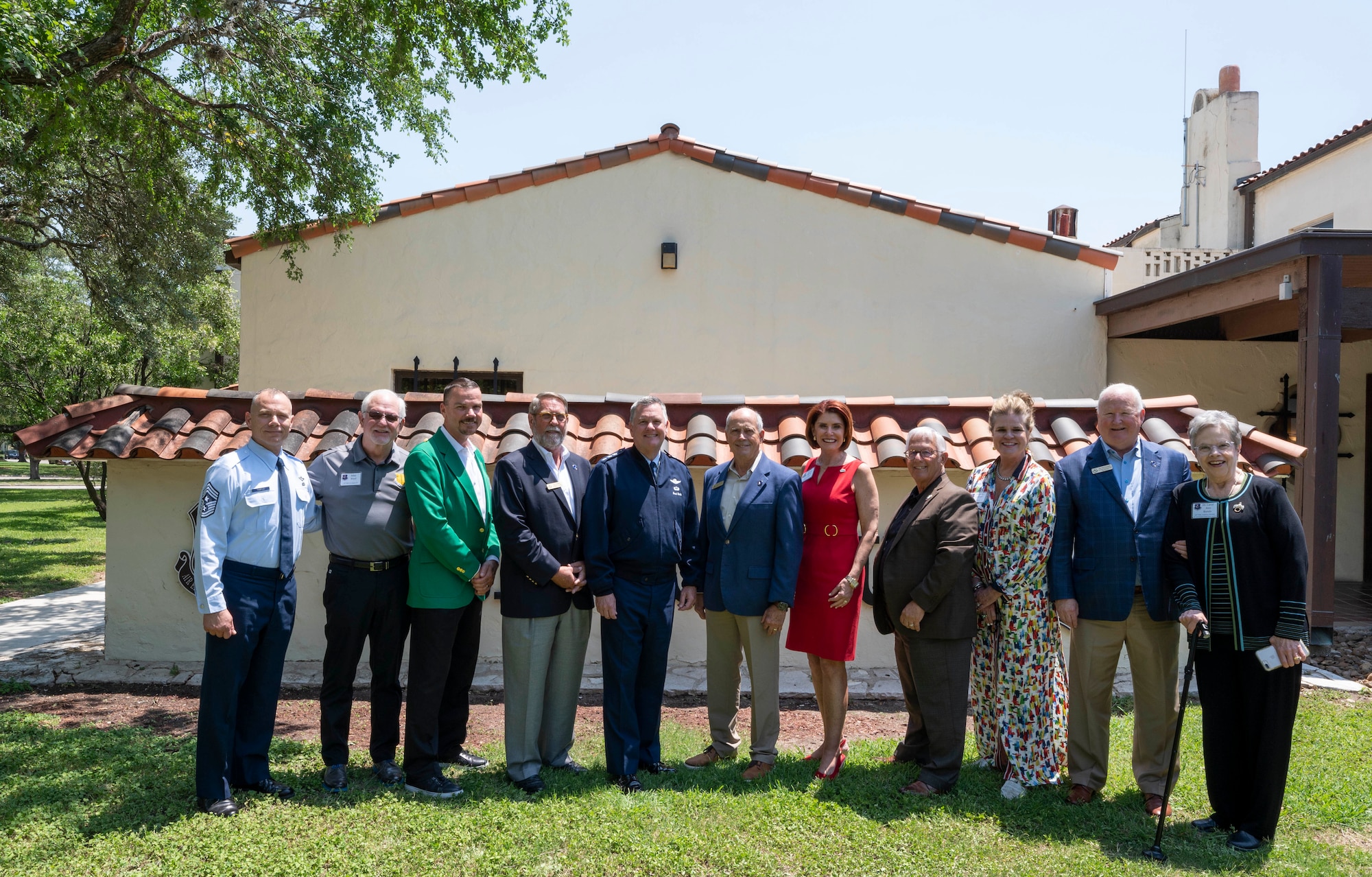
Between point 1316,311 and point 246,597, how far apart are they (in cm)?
819

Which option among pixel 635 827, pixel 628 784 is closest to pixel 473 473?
pixel 628 784

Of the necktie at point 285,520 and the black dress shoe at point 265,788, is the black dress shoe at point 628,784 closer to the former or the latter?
the black dress shoe at point 265,788

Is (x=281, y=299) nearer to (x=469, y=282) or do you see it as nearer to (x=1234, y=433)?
(x=469, y=282)

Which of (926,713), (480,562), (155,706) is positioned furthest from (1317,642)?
(155,706)

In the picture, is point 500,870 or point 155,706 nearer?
point 500,870

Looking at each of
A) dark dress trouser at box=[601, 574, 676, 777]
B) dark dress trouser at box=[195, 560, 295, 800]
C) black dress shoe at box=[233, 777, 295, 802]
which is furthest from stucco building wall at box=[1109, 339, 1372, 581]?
black dress shoe at box=[233, 777, 295, 802]

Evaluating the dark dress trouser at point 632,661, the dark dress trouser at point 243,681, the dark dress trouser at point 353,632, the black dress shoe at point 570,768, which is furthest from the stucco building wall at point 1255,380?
the dark dress trouser at point 243,681

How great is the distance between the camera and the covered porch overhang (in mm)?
7277

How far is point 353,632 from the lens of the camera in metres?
4.33

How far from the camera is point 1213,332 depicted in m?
10.8

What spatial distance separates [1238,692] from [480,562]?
3.48 metres

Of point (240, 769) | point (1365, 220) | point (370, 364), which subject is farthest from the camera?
point (1365, 220)

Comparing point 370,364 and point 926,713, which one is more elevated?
point 370,364

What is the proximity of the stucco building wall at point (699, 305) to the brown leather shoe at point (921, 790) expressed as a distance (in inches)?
254
